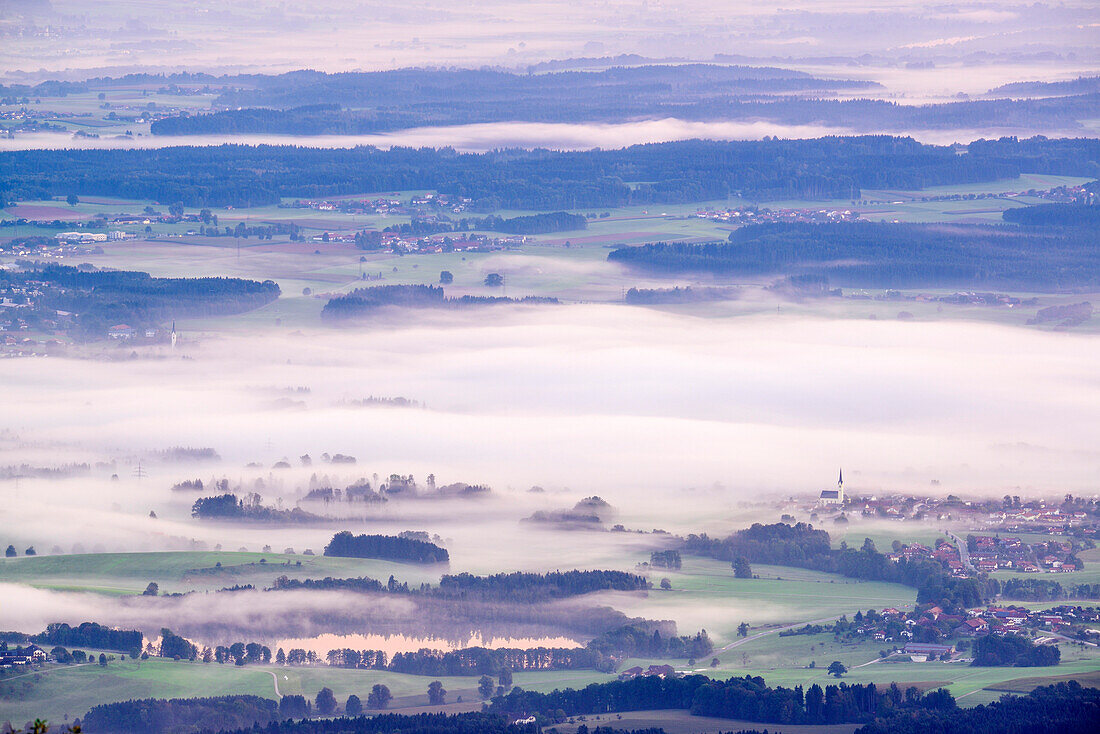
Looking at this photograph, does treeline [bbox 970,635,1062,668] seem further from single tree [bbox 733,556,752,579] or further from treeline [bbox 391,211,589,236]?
treeline [bbox 391,211,589,236]

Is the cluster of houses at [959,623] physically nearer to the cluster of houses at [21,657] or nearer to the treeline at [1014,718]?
the treeline at [1014,718]

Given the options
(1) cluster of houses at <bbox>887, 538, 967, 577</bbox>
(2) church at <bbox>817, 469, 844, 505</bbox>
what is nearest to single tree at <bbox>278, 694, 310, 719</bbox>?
(1) cluster of houses at <bbox>887, 538, 967, 577</bbox>

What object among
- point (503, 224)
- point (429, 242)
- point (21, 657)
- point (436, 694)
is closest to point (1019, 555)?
point (436, 694)

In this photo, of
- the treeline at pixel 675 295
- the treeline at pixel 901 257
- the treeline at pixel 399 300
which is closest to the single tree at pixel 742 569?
the treeline at pixel 399 300

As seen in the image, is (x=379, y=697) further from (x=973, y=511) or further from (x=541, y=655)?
(x=973, y=511)

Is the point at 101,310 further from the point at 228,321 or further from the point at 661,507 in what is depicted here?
the point at 661,507
